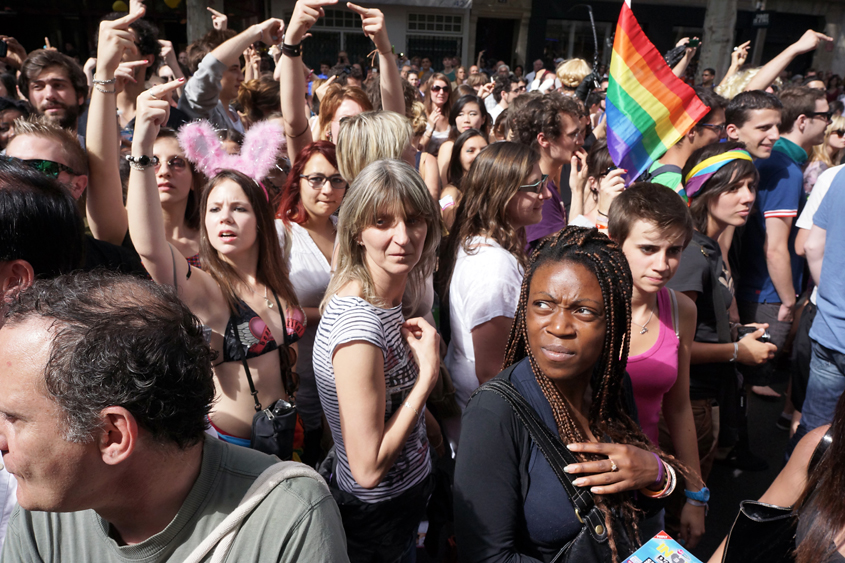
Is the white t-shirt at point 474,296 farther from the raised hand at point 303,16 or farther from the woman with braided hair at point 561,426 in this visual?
the raised hand at point 303,16

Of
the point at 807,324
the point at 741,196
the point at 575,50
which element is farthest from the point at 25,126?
the point at 575,50

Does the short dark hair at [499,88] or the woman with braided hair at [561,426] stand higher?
the short dark hair at [499,88]

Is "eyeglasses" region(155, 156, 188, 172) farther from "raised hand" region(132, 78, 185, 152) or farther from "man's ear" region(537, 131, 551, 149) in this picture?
"man's ear" region(537, 131, 551, 149)

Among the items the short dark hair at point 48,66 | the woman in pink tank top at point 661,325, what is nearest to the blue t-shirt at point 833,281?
the woman in pink tank top at point 661,325

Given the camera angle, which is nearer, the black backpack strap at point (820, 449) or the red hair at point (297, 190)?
the black backpack strap at point (820, 449)

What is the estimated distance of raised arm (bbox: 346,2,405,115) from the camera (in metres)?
3.24

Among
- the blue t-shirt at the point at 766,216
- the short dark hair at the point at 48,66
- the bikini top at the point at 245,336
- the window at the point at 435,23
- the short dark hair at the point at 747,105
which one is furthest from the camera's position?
the window at the point at 435,23

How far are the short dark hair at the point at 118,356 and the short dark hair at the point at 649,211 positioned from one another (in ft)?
5.77

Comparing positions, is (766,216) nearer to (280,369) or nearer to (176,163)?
(280,369)

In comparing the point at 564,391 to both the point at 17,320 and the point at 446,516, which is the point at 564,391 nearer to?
the point at 446,516

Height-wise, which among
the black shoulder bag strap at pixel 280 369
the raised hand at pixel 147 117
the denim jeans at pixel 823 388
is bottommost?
the denim jeans at pixel 823 388

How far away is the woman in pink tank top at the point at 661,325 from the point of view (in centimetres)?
210

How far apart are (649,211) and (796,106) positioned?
311 centimetres

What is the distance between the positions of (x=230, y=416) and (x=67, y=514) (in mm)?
895
